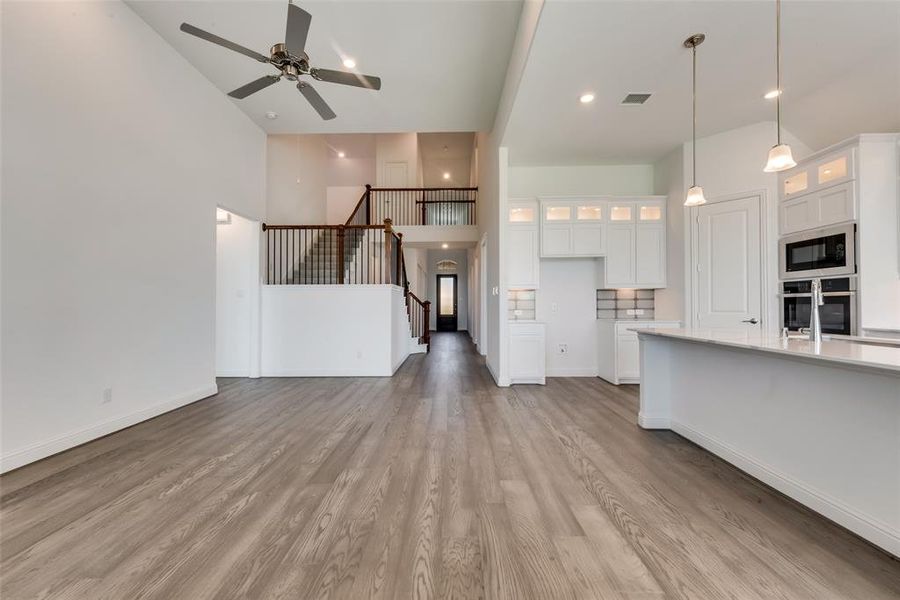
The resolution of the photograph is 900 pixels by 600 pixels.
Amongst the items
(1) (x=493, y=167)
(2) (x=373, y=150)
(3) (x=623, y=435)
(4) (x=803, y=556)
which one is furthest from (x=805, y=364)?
(2) (x=373, y=150)

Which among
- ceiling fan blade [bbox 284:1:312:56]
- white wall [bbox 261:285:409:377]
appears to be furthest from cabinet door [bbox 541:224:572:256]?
ceiling fan blade [bbox 284:1:312:56]

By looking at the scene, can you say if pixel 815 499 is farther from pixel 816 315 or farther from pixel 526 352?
pixel 526 352

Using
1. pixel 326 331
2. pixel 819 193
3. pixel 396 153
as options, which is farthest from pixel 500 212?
pixel 396 153

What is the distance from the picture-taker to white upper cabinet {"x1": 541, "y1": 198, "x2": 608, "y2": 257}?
5.04 m

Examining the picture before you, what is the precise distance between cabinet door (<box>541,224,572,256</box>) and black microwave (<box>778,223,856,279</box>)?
2340mm

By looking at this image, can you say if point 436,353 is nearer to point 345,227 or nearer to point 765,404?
point 345,227

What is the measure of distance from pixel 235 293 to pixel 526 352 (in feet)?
14.3

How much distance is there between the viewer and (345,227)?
539cm

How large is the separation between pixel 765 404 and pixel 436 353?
629cm

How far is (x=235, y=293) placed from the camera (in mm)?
5172

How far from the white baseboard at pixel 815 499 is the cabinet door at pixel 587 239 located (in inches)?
117

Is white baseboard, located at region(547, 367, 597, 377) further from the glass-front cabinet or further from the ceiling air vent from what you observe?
the ceiling air vent

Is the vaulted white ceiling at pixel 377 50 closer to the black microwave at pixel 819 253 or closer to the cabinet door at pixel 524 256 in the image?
the cabinet door at pixel 524 256

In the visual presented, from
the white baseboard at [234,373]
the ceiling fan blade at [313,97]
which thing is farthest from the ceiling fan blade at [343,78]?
the white baseboard at [234,373]
